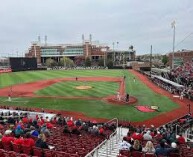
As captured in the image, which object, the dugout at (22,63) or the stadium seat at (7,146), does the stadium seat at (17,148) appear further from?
the dugout at (22,63)

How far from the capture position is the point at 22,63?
83.4 metres

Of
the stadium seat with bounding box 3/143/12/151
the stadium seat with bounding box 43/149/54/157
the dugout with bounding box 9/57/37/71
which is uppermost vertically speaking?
the dugout with bounding box 9/57/37/71

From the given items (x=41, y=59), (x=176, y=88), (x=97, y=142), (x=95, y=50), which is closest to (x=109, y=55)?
(x=95, y=50)

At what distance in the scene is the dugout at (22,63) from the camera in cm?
8038

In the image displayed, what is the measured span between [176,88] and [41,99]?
746 inches

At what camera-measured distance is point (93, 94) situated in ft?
120

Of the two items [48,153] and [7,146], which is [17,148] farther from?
[48,153]

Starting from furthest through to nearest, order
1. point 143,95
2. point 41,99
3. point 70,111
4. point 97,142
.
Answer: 1. point 143,95
2. point 41,99
3. point 70,111
4. point 97,142

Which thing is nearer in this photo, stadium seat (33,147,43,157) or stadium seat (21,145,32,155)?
stadium seat (33,147,43,157)

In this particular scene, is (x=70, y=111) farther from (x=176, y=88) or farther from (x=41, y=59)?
(x=41, y=59)

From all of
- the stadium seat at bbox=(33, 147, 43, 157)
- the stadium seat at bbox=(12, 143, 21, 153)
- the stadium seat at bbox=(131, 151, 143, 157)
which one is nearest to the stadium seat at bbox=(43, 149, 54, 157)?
the stadium seat at bbox=(33, 147, 43, 157)

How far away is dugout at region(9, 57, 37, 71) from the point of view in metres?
80.4

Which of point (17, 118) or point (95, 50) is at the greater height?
point (95, 50)

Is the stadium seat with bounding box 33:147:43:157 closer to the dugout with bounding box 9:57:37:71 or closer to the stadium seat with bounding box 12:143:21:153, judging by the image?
the stadium seat with bounding box 12:143:21:153
